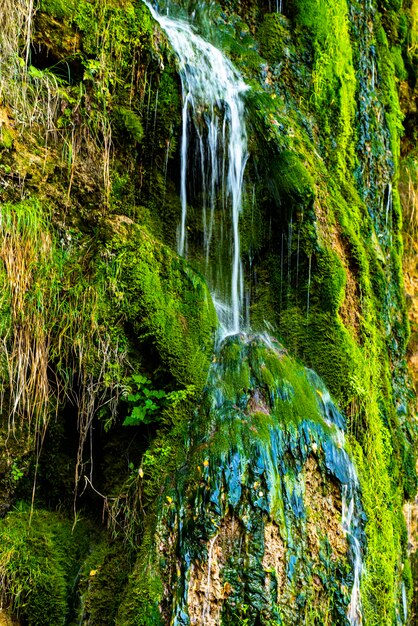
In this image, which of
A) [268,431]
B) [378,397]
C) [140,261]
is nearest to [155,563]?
[268,431]

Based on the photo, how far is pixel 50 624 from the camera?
336 cm

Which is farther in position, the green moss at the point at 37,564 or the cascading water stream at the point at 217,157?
the cascading water stream at the point at 217,157

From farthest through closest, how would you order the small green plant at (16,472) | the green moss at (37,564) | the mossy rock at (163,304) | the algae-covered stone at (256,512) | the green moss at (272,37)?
the green moss at (272,37)
the mossy rock at (163,304)
the small green plant at (16,472)
the green moss at (37,564)
the algae-covered stone at (256,512)

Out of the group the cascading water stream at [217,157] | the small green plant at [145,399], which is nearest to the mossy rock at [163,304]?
the small green plant at [145,399]

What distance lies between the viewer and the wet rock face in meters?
3.09

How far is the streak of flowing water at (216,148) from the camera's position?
475 cm

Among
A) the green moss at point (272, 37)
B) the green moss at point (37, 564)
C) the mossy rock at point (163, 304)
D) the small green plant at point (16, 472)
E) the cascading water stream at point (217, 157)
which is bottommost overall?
the green moss at point (37, 564)

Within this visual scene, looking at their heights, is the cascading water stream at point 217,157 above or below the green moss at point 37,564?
above

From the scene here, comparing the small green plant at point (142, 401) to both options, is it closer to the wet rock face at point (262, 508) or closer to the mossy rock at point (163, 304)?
the mossy rock at point (163, 304)

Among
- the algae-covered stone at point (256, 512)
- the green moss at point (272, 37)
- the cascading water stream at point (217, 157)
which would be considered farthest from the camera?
the green moss at point (272, 37)

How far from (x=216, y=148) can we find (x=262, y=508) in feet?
9.37

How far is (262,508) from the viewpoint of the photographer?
3.24 meters

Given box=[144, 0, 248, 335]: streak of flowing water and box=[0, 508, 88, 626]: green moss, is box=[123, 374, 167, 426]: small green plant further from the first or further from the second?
box=[144, 0, 248, 335]: streak of flowing water

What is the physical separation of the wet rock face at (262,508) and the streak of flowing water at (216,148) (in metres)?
1.02
